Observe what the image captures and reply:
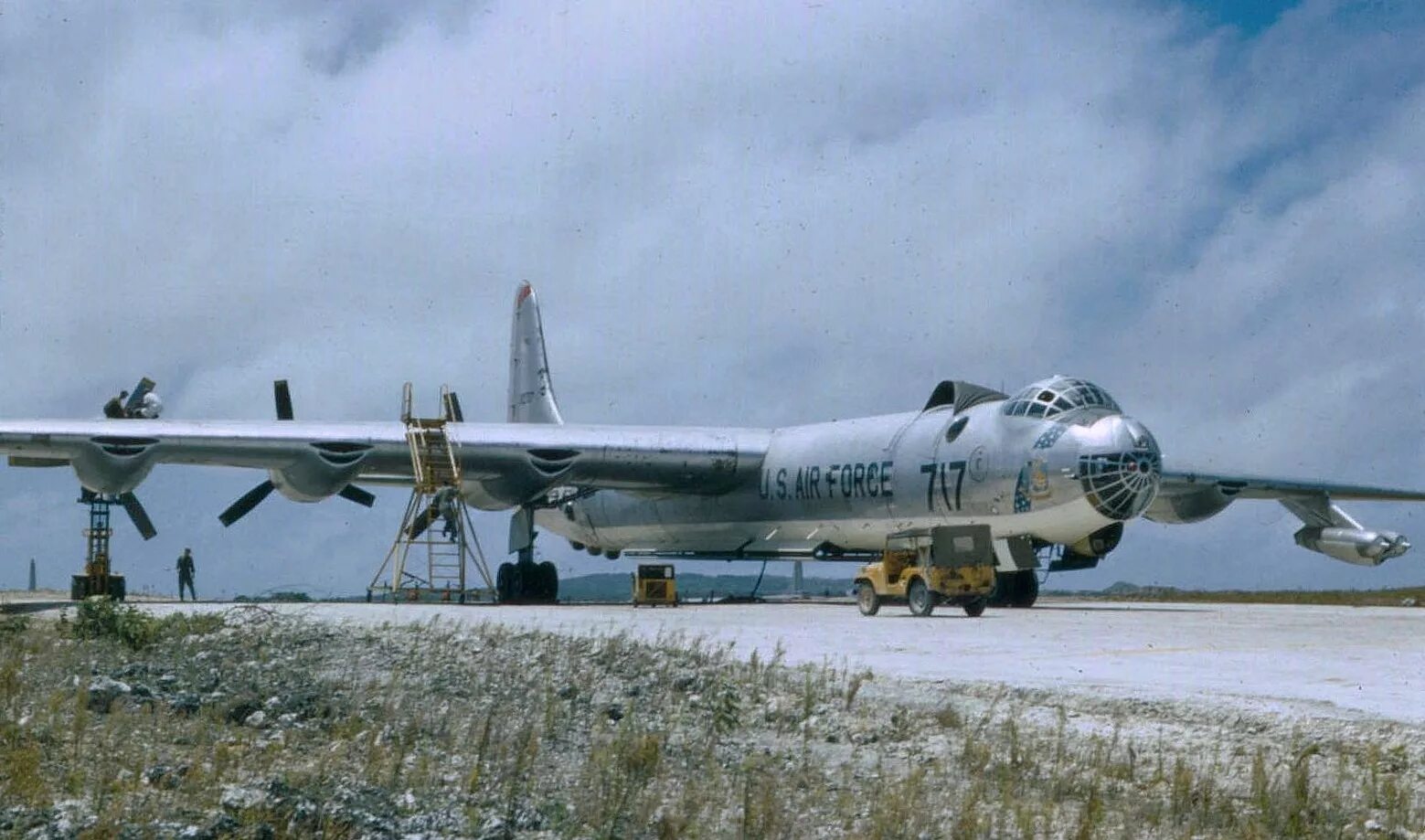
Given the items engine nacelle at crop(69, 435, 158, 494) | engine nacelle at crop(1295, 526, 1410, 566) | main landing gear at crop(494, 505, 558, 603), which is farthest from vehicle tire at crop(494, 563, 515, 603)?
engine nacelle at crop(1295, 526, 1410, 566)

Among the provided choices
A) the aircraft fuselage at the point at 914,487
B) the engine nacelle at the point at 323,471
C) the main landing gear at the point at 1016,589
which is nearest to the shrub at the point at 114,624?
the engine nacelle at the point at 323,471

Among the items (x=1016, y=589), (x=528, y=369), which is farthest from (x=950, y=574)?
(x=528, y=369)

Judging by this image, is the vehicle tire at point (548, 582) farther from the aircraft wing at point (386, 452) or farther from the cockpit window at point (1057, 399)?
the cockpit window at point (1057, 399)

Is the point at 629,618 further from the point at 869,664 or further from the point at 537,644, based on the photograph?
the point at 869,664

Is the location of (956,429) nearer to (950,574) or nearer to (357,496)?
(950,574)

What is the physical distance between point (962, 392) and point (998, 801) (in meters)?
19.9

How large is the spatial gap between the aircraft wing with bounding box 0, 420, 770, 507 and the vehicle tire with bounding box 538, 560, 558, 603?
161cm

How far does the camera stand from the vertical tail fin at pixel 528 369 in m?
42.3

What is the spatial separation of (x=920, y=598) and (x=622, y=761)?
14.1m

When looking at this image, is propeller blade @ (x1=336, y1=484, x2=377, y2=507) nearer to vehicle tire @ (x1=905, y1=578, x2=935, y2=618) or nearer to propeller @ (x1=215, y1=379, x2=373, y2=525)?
propeller @ (x1=215, y1=379, x2=373, y2=525)

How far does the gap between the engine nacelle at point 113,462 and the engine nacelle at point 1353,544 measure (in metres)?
23.8

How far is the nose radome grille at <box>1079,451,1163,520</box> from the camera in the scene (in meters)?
23.4

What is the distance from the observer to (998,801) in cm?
773

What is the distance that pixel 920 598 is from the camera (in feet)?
72.3
